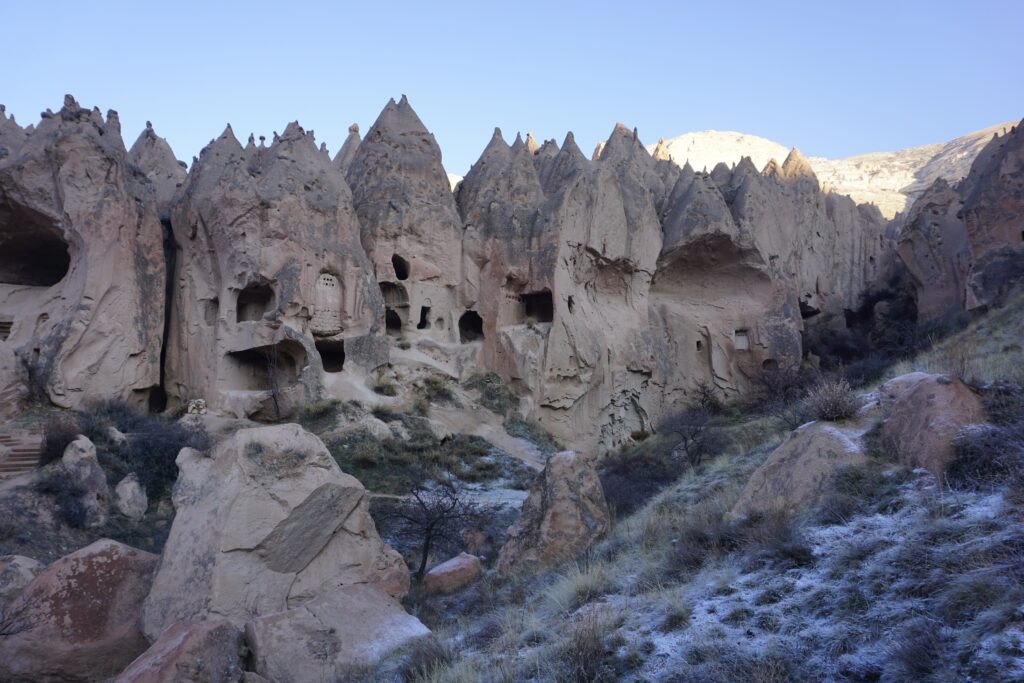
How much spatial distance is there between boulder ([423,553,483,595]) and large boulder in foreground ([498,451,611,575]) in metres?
0.33

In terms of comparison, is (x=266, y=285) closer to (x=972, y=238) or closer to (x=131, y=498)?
→ (x=131, y=498)

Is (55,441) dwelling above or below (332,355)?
below

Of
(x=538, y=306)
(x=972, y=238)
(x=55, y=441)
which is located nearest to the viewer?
(x=55, y=441)

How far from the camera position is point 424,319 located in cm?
2444

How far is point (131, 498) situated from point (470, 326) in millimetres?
13418

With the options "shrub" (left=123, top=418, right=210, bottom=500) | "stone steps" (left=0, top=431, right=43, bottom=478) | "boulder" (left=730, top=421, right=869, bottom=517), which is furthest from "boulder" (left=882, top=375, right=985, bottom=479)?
"stone steps" (left=0, top=431, right=43, bottom=478)

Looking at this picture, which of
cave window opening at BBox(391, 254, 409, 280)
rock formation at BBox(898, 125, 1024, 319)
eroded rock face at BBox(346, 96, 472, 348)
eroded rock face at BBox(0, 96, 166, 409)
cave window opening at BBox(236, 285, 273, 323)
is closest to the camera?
eroded rock face at BBox(0, 96, 166, 409)

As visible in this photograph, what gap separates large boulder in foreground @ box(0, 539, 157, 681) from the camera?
6910 mm

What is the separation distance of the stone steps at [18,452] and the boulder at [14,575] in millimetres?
6778

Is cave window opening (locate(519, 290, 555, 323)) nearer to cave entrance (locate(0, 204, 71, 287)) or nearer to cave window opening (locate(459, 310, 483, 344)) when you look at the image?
cave window opening (locate(459, 310, 483, 344))

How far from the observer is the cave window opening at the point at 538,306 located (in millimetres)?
25422

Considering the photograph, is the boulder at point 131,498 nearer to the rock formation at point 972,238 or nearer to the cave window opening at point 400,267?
the cave window opening at point 400,267

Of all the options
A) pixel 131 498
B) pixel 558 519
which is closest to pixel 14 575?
pixel 558 519

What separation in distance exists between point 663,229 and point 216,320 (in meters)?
16.2
